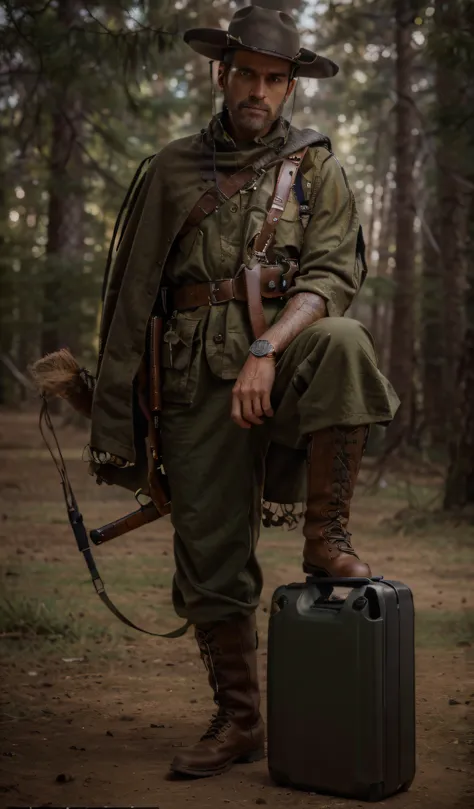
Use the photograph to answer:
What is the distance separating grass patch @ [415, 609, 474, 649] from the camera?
6.75 meters

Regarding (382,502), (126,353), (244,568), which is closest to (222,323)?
(126,353)

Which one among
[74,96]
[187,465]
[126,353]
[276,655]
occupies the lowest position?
[276,655]

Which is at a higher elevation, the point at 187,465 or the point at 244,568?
the point at 187,465

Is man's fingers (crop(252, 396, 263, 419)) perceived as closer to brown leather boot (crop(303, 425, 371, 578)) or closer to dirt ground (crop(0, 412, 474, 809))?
brown leather boot (crop(303, 425, 371, 578))

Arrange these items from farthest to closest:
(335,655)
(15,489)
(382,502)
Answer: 1. (15,489)
2. (382,502)
3. (335,655)

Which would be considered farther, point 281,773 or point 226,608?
point 226,608

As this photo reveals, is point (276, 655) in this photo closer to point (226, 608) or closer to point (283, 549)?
point (226, 608)

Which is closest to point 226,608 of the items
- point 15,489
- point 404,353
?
point 15,489

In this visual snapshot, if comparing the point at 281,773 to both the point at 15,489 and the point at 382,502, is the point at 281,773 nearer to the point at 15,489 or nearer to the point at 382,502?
the point at 382,502

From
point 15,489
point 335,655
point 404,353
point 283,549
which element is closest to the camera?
point 335,655

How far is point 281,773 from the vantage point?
4.09 meters

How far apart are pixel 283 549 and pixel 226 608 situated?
5636 mm

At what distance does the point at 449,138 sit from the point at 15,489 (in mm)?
6099

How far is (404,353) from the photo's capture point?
15.6m
